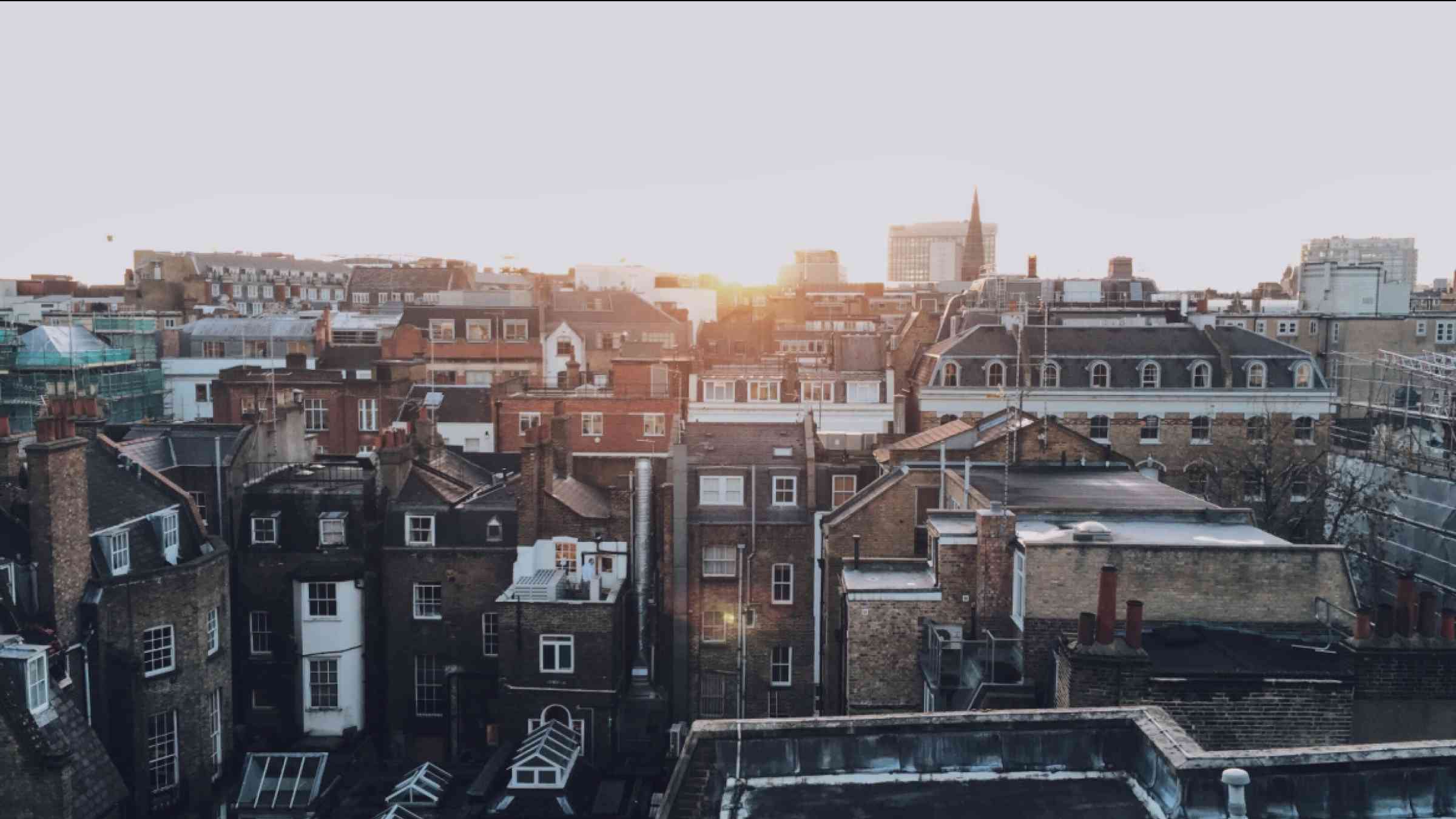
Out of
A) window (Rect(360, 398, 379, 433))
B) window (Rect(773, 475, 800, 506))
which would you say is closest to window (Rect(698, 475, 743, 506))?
window (Rect(773, 475, 800, 506))

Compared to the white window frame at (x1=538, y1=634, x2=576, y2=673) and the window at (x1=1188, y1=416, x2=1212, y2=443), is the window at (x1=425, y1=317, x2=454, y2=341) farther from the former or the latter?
the window at (x1=1188, y1=416, x2=1212, y2=443)

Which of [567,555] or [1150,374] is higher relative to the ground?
[1150,374]

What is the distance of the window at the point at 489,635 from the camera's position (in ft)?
111

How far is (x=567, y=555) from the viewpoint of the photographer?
33438mm

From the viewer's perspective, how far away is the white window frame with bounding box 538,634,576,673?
1239 inches

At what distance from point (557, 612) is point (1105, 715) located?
20.8m

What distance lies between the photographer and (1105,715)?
12.8 metres

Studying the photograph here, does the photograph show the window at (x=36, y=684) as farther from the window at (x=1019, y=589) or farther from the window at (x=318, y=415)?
the window at (x=318, y=415)

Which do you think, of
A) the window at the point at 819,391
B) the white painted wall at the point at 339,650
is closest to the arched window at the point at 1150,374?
the window at the point at 819,391

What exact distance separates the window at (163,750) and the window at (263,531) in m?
7.10

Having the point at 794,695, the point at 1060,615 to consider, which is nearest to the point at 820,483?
the point at 794,695

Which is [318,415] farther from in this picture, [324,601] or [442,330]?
[324,601]

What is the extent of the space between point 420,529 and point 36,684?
1248 centimetres

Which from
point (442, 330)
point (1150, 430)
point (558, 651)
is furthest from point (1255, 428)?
point (442, 330)
